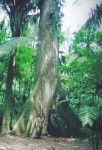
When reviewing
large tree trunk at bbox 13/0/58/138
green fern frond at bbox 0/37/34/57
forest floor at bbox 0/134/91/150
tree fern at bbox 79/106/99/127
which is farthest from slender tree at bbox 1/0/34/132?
tree fern at bbox 79/106/99/127

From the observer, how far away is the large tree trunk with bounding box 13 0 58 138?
906cm

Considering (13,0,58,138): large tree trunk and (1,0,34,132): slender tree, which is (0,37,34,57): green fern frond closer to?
(13,0,58,138): large tree trunk

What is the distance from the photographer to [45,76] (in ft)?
31.1

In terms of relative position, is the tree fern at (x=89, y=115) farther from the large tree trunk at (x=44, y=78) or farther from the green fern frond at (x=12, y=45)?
the large tree trunk at (x=44, y=78)

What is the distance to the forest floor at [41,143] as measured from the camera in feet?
24.8

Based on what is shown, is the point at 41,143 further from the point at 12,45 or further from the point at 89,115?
the point at 89,115

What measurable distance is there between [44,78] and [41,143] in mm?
2002

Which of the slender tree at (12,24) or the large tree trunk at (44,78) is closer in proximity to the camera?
the large tree trunk at (44,78)

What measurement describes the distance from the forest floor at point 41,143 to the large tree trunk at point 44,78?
46 centimetres

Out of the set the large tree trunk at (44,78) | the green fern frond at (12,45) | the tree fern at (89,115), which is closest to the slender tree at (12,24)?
the large tree trunk at (44,78)

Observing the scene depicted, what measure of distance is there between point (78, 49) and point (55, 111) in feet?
17.9

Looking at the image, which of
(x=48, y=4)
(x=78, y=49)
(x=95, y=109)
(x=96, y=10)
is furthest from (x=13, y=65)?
(x=95, y=109)

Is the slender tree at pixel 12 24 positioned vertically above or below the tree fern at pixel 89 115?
above

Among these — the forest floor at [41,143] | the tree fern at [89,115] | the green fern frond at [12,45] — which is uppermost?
the green fern frond at [12,45]
